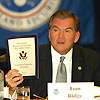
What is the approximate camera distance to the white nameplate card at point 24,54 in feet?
6.17

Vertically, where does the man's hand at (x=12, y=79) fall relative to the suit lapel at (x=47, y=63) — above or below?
below

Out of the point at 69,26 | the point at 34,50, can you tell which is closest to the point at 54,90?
the point at 34,50

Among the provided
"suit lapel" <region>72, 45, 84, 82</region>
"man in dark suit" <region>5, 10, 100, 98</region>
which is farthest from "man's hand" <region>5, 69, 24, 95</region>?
"suit lapel" <region>72, 45, 84, 82</region>

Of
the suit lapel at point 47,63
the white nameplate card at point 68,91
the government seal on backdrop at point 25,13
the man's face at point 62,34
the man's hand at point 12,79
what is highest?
the government seal on backdrop at point 25,13

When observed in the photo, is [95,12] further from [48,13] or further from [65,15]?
[65,15]

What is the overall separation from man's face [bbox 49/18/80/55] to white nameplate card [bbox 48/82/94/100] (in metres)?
0.66

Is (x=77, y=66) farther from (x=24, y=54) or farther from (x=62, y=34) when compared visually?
Answer: (x=24, y=54)

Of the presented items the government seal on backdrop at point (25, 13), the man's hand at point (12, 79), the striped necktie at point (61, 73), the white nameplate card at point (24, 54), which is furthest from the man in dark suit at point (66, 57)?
the government seal on backdrop at point (25, 13)

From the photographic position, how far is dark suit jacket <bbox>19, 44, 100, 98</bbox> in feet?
8.25

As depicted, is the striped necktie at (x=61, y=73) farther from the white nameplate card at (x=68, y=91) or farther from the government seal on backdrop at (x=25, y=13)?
the government seal on backdrop at (x=25, y=13)

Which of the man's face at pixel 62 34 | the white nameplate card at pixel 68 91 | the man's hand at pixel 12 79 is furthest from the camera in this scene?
the man's face at pixel 62 34

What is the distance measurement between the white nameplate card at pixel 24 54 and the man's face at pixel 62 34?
50 cm

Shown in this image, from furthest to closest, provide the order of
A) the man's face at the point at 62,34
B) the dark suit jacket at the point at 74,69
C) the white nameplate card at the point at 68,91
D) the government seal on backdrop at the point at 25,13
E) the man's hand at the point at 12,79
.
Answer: the government seal on backdrop at the point at 25,13, the dark suit jacket at the point at 74,69, the man's face at the point at 62,34, the man's hand at the point at 12,79, the white nameplate card at the point at 68,91

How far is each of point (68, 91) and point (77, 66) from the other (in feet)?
2.78
